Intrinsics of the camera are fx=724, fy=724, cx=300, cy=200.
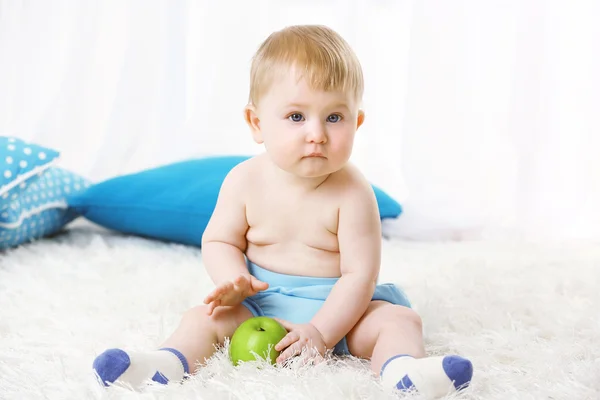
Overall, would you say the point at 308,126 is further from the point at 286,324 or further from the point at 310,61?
the point at 286,324

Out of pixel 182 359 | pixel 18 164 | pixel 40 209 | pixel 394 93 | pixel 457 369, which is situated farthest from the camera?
pixel 394 93

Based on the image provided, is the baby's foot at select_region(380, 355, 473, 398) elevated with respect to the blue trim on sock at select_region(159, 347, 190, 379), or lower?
elevated

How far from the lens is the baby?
0.95 metres

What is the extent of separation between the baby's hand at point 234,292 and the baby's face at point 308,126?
0.54ft

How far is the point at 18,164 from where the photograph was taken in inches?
68.2

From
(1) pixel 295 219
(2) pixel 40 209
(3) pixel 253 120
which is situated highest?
(3) pixel 253 120

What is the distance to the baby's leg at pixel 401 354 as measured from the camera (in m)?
0.83

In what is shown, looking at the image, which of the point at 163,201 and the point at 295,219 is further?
the point at 163,201

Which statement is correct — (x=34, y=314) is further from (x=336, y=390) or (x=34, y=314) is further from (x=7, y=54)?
(x=7, y=54)

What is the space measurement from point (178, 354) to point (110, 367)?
0.11m

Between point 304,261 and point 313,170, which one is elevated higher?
point 313,170

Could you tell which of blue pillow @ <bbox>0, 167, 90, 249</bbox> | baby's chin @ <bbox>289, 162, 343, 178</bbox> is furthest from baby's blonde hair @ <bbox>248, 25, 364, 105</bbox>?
blue pillow @ <bbox>0, 167, 90, 249</bbox>

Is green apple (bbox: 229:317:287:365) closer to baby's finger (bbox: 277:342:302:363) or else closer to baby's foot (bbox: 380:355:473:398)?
baby's finger (bbox: 277:342:302:363)

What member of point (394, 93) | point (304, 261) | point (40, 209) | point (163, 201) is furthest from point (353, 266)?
point (394, 93)
